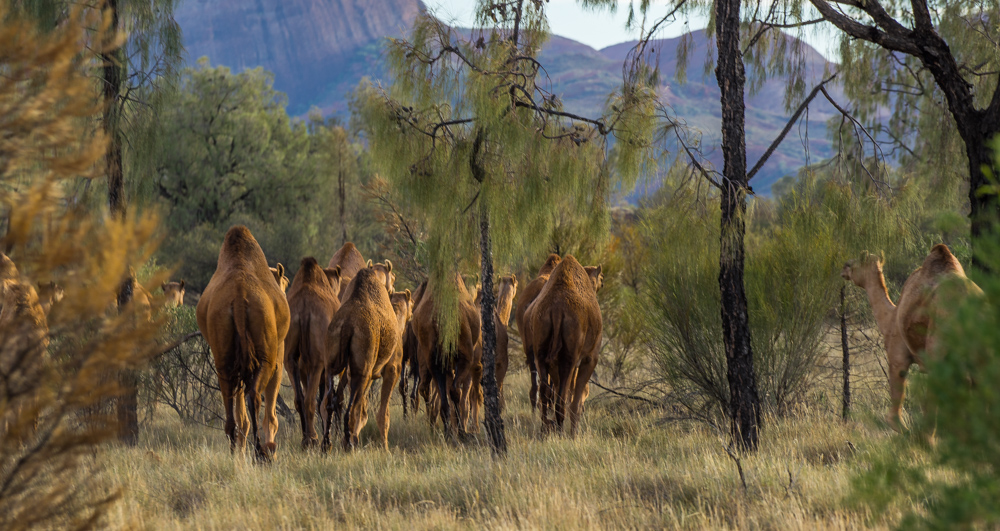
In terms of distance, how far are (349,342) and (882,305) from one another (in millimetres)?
5067

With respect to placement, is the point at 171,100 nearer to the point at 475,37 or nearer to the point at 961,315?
the point at 475,37

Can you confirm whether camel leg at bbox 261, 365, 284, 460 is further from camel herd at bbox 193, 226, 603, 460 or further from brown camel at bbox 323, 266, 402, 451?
brown camel at bbox 323, 266, 402, 451

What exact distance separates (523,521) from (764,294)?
210 inches

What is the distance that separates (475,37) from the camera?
685cm

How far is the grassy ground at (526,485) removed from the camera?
457 centimetres

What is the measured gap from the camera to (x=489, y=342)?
22.8 feet

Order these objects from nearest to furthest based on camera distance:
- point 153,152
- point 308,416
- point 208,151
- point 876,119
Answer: point 308,416 < point 153,152 < point 876,119 < point 208,151

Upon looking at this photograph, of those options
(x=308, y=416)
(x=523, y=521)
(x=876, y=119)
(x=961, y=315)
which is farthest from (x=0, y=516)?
(x=876, y=119)

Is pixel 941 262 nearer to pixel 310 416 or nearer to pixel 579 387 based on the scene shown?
pixel 579 387

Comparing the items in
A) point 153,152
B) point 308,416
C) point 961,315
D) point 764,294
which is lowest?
point 308,416

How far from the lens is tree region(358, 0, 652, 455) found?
6.24 m

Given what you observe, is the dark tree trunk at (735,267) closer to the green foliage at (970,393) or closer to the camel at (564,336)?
the camel at (564,336)

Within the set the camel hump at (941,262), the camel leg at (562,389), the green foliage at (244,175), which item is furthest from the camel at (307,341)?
the green foliage at (244,175)

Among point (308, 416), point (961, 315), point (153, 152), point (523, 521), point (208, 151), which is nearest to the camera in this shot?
point (961, 315)
